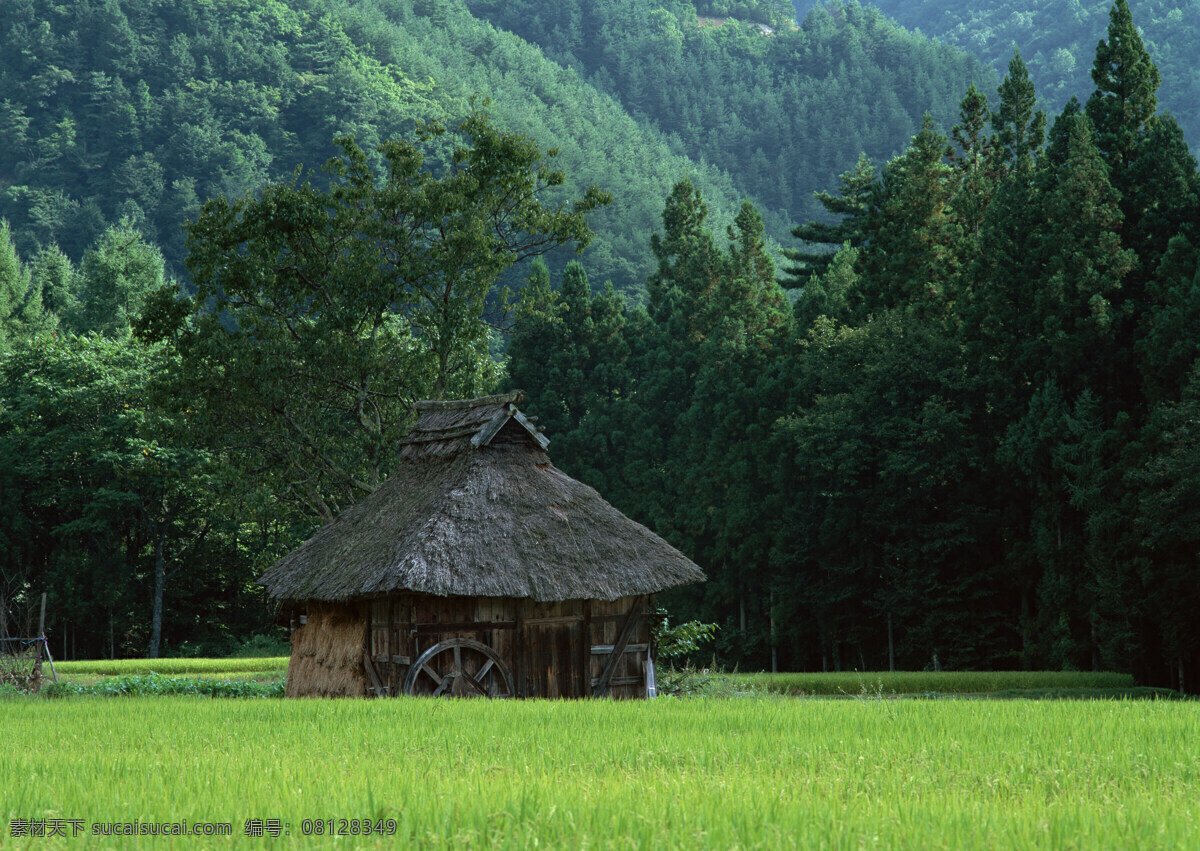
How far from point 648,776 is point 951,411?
28780 millimetres

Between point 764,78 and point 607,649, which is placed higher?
point 764,78

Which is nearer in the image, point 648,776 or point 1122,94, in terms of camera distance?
point 648,776

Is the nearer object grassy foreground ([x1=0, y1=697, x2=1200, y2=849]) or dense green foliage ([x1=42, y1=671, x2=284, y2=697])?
grassy foreground ([x1=0, y1=697, x2=1200, y2=849])

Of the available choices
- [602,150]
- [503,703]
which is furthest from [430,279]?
[602,150]

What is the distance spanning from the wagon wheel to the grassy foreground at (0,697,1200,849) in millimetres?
6163

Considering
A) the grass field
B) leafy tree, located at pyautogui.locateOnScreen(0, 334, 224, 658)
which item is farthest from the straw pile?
leafy tree, located at pyautogui.locateOnScreen(0, 334, 224, 658)

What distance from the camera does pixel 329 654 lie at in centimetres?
1981

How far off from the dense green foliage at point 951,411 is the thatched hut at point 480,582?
11.3 meters

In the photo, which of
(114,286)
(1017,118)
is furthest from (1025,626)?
(114,286)

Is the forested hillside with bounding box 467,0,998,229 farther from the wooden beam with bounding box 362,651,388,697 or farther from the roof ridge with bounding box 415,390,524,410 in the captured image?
the wooden beam with bounding box 362,651,388,697

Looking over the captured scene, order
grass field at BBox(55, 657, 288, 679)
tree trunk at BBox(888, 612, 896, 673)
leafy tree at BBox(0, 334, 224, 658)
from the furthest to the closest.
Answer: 1. leafy tree at BBox(0, 334, 224, 658)
2. tree trunk at BBox(888, 612, 896, 673)
3. grass field at BBox(55, 657, 288, 679)

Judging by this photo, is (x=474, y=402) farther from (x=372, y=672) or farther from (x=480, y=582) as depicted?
(x=372, y=672)

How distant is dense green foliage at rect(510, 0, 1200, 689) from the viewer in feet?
90.2

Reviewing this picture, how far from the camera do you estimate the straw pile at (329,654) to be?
62.4ft
